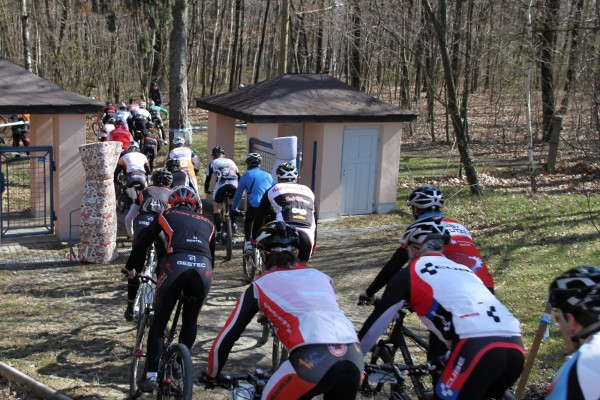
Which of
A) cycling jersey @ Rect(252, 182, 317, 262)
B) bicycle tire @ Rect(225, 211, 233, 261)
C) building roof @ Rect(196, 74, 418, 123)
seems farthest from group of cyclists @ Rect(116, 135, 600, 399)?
building roof @ Rect(196, 74, 418, 123)

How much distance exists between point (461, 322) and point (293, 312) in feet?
3.55

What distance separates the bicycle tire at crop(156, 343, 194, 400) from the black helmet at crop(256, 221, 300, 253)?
1.13 metres

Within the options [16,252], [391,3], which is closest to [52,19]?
[391,3]

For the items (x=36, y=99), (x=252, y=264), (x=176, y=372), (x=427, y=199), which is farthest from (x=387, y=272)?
(x=36, y=99)

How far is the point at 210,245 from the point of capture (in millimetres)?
6848

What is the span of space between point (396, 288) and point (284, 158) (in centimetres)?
960

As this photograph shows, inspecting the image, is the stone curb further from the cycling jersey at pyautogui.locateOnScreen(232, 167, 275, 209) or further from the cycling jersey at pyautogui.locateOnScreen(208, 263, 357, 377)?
the cycling jersey at pyautogui.locateOnScreen(232, 167, 275, 209)

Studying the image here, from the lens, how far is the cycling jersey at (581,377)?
3041 millimetres

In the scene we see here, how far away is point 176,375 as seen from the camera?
226 inches

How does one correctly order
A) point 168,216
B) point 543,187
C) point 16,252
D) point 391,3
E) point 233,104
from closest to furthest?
1. point 168,216
2. point 16,252
3. point 233,104
4. point 543,187
5. point 391,3

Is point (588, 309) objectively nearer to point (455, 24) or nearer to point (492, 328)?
point (492, 328)

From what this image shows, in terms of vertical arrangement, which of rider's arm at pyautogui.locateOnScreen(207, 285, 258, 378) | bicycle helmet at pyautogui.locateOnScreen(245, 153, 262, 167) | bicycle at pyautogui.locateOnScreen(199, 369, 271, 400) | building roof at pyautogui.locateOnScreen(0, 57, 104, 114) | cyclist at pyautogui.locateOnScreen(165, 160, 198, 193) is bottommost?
bicycle at pyautogui.locateOnScreen(199, 369, 271, 400)

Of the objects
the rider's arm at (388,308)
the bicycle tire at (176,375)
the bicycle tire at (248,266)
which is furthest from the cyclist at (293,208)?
the rider's arm at (388,308)

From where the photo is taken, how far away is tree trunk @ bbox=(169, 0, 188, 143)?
21.9m
